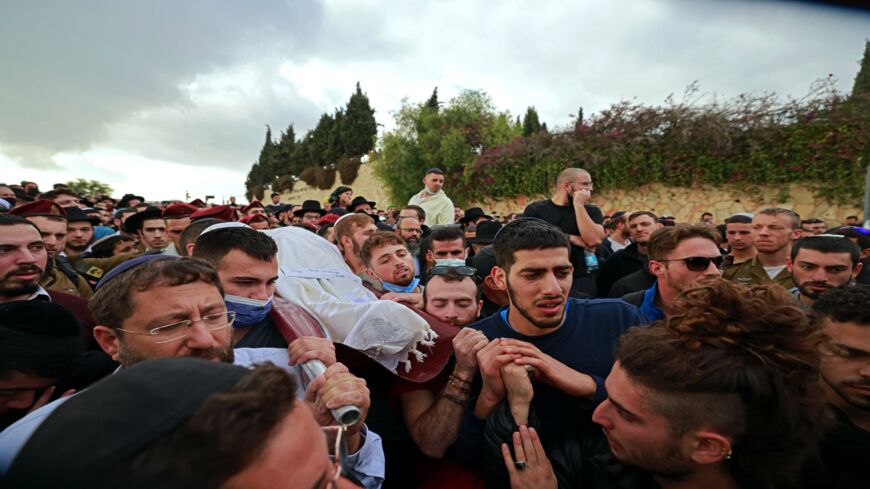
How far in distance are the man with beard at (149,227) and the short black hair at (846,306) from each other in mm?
6107

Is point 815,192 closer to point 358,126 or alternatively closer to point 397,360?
point 397,360

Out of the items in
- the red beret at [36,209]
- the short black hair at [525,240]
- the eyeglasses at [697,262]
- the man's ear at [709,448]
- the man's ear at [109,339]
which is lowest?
the man's ear at [709,448]

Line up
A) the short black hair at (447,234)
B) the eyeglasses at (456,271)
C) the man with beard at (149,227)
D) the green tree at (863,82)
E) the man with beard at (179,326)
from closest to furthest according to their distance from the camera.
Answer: the man with beard at (179,326) → the eyeglasses at (456,271) → the short black hair at (447,234) → the man with beard at (149,227) → the green tree at (863,82)

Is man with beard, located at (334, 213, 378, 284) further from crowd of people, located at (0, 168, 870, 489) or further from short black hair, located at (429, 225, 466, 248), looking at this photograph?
crowd of people, located at (0, 168, 870, 489)

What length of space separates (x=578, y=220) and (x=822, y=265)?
6.56ft

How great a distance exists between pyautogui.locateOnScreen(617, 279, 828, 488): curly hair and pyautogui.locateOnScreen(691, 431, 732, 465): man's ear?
0.03 m

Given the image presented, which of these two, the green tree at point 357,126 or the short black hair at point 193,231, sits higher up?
the green tree at point 357,126

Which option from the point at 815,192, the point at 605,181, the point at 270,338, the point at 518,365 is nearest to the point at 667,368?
the point at 518,365

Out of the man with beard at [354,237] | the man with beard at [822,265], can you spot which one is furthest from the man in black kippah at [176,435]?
the man with beard at [822,265]

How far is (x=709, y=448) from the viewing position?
137cm

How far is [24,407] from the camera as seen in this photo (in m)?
1.73

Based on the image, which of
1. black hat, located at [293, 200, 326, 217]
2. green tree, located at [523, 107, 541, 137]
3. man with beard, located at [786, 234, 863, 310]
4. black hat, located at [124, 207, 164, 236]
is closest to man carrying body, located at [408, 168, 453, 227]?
black hat, located at [293, 200, 326, 217]

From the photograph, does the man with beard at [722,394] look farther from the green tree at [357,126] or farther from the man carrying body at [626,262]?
the green tree at [357,126]

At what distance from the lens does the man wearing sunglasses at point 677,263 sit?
309 centimetres
